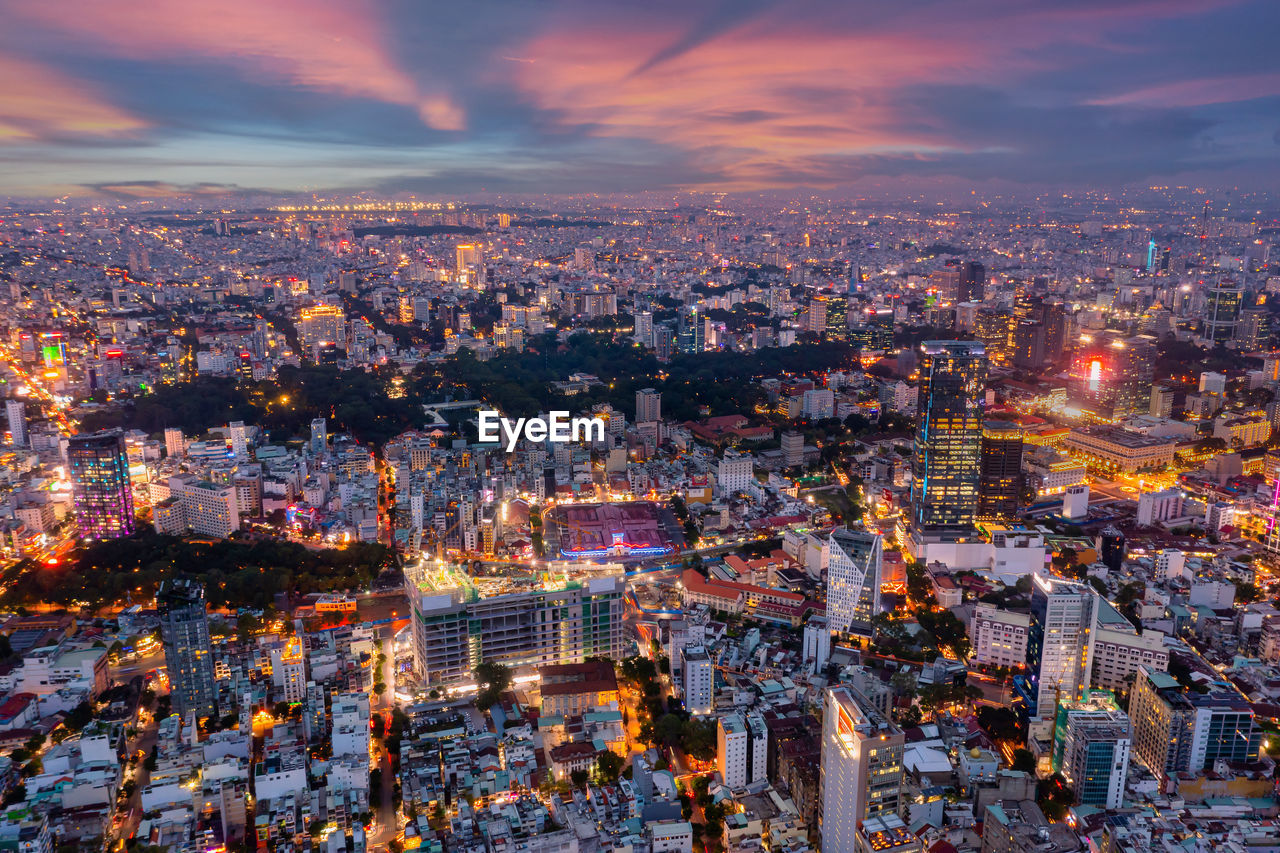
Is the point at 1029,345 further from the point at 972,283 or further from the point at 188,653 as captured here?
the point at 188,653

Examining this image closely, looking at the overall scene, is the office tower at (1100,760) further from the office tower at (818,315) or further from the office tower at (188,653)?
the office tower at (818,315)

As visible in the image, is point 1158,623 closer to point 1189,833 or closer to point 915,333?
point 1189,833

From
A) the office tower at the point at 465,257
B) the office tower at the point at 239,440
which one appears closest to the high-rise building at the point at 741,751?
the office tower at the point at 239,440

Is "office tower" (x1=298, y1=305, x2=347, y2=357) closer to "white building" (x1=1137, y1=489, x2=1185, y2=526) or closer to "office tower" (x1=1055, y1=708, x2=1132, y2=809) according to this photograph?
"white building" (x1=1137, y1=489, x2=1185, y2=526)

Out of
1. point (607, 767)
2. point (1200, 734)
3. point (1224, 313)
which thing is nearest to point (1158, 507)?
point (1200, 734)

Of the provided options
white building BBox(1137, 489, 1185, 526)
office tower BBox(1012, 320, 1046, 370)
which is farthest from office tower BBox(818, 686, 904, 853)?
office tower BBox(1012, 320, 1046, 370)

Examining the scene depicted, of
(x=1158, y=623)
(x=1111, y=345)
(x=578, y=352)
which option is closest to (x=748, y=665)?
(x=1158, y=623)

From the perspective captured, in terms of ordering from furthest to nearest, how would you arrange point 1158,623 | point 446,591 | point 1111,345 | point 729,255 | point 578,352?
point 729,255
point 578,352
point 1111,345
point 1158,623
point 446,591
